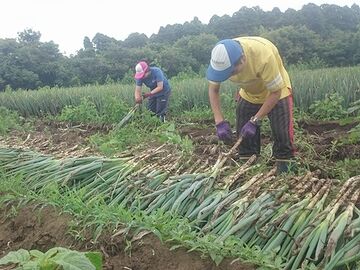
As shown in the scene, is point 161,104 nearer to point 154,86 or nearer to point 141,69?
point 154,86

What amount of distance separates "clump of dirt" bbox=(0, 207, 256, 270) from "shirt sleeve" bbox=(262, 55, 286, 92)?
5.74 feet

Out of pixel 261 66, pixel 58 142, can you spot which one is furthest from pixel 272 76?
pixel 58 142

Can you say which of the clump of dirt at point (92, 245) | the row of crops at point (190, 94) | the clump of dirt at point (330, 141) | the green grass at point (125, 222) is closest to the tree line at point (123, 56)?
the row of crops at point (190, 94)

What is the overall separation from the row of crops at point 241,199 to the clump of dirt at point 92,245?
214 mm

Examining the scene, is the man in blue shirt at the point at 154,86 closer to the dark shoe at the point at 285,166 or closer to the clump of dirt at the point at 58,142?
the clump of dirt at the point at 58,142

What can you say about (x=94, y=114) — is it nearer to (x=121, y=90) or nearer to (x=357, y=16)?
(x=121, y=90)

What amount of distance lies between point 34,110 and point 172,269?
36.3 feet

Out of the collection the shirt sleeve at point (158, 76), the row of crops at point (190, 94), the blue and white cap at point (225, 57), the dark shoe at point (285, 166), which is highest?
the blue and white cap at point (225, 57)

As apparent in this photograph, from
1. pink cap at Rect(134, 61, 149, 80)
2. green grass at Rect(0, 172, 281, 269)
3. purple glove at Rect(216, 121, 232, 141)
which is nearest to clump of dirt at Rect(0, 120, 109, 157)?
green grass at Rect(0, 172, 281, 269)

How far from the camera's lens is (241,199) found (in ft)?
10.3

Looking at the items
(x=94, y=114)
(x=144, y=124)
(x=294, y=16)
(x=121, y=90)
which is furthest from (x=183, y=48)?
(x=144, y=124)

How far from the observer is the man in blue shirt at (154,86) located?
8.08 metres

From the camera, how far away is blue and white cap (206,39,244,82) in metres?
3.88

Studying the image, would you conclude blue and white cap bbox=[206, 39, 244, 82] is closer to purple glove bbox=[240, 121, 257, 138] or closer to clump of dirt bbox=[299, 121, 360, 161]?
purple glove bbox=[240, 121, 257, 138]
